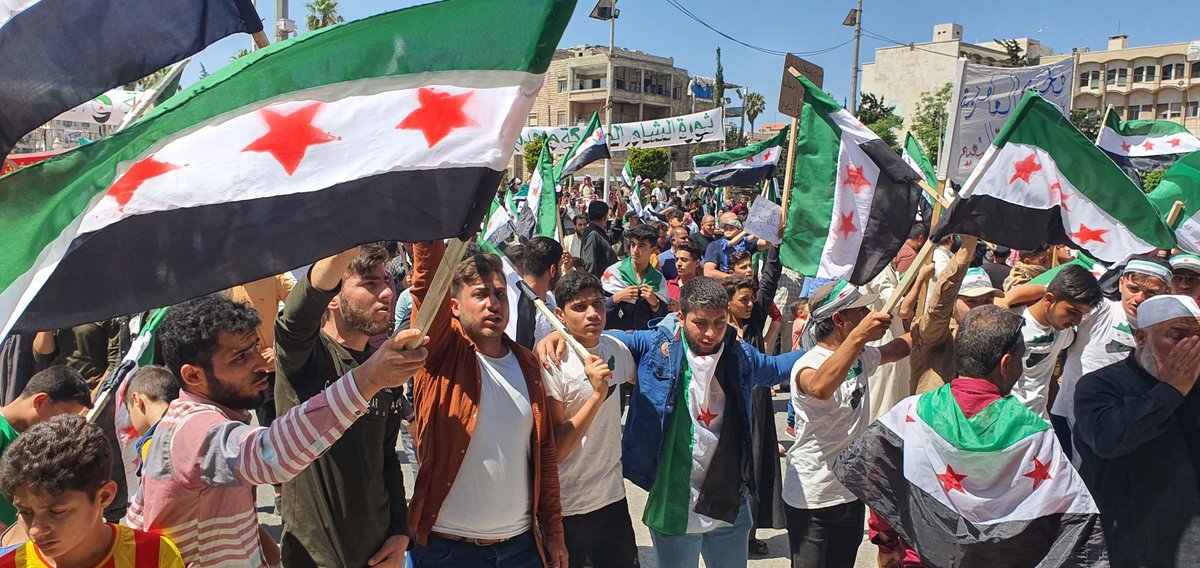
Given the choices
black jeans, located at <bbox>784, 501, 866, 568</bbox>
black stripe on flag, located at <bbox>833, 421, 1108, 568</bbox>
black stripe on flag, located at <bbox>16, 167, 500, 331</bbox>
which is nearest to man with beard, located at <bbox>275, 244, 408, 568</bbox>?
black stripe on flag, located at <bbox>16, 167, 500, 331</bbox>

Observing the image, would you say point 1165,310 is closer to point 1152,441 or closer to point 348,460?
point 1152,441

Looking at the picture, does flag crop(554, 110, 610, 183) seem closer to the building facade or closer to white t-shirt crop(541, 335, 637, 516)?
white t-shirt crop(541, 335, 637, 516)

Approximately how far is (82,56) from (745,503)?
3.19 metres

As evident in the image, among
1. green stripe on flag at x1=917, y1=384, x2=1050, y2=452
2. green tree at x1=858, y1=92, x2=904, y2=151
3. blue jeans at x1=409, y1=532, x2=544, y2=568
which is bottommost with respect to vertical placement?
blue jeans at x1=409, y1=532, x2=544, y2=568

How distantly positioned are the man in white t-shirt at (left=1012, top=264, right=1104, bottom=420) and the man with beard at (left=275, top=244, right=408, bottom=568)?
321 centimetres

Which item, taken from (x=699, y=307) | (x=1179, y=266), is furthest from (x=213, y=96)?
(x=1179, y=266)

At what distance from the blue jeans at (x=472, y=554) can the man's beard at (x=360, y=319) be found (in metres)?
0.78

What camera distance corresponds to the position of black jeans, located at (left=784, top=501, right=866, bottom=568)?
161 inches

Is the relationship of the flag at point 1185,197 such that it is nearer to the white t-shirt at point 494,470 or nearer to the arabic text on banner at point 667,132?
the white t-shirt at point 494,470

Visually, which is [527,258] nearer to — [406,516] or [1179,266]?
[406,516]

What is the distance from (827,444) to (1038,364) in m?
1.43

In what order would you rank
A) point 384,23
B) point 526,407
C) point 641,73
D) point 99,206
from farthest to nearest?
point 641,73 < point 526,407 < point 384,23 < point 99,206

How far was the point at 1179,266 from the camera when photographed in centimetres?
521

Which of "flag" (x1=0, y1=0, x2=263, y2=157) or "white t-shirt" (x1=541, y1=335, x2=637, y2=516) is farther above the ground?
"flag" (x1=0, y1=0, x2=263, y2=157)
